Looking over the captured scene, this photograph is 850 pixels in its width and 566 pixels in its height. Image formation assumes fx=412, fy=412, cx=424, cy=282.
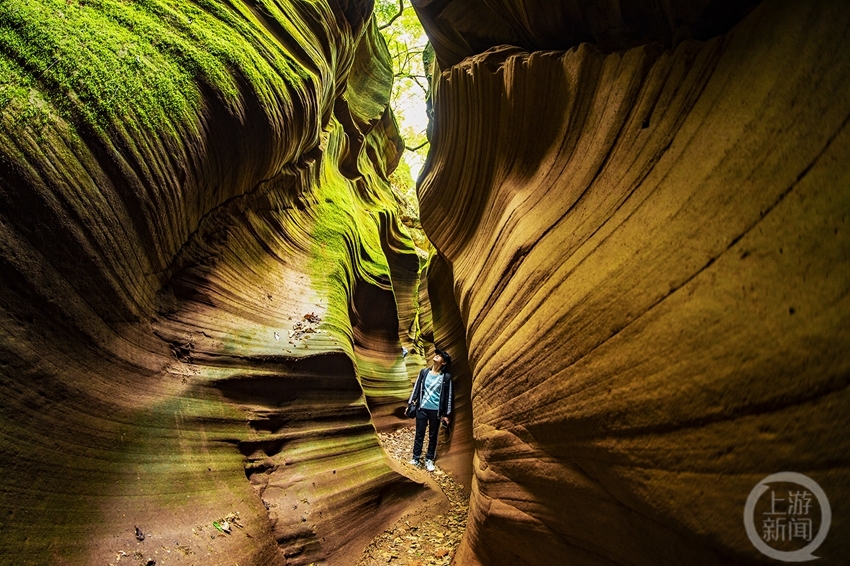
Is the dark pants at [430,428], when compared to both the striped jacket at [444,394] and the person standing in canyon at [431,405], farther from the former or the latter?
the striped jacket at [444,394]

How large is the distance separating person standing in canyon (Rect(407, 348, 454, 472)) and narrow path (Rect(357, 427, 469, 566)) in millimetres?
553

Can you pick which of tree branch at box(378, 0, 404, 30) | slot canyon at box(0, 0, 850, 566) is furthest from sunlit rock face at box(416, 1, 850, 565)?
tree branch at box(378, 0, 404, 30)

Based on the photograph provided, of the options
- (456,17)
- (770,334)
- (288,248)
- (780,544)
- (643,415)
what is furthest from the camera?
(288,248)

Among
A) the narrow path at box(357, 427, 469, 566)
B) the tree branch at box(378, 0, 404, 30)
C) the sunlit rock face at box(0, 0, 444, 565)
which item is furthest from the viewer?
the tree branch at box(378, 0, 404, 30)

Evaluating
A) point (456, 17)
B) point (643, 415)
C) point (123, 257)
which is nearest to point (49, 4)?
point (123, 257)

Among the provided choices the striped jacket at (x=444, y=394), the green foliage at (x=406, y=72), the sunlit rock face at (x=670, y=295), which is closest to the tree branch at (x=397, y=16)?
the green foliage at (x=406, y=72)

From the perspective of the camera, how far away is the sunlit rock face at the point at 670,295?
155 cm

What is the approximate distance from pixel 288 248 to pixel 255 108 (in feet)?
8.71

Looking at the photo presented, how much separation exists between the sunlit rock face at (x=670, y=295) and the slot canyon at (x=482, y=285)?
14 millimetres

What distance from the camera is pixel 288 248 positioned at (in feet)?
22.7

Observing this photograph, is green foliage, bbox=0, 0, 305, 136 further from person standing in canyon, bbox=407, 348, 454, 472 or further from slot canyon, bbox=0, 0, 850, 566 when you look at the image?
person standing in canyon, bbox=407, 348, 454, 472

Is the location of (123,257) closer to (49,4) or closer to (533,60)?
(49,4)

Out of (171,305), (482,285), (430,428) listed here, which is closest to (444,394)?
(430,428)

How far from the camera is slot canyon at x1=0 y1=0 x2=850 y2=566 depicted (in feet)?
5.56
